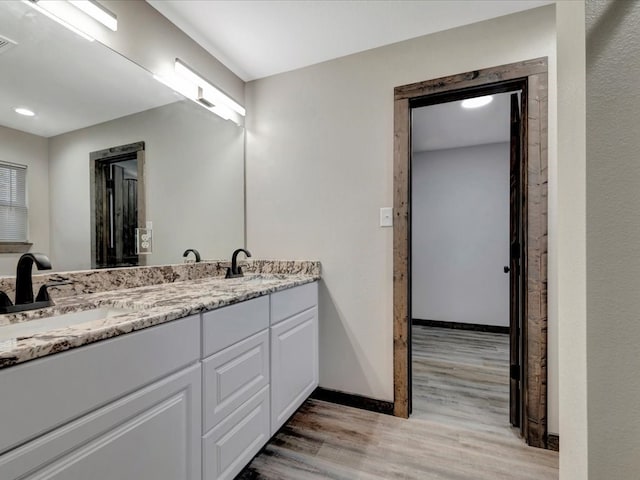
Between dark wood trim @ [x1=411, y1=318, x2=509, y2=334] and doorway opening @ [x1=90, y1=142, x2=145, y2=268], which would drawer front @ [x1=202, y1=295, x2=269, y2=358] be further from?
dark wood trim @ [x1=411, y1=318, x2=509, y2=334]

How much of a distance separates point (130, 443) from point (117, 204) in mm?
1122

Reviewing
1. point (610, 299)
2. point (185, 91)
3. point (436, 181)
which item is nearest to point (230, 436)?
point (610, 299)

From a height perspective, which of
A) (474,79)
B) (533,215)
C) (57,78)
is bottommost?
(533,215)

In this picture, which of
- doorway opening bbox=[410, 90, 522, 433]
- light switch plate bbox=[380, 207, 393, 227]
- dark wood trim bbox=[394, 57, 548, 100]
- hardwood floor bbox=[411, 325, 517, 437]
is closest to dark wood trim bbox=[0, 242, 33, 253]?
light switch plate bbox=[380, 207, 393, 227]

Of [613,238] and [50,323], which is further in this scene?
[50,323]

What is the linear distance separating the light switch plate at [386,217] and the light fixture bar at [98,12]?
1.63 m

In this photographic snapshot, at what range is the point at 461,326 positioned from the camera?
3.67m

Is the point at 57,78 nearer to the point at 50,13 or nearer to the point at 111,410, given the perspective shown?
the point at 50,13

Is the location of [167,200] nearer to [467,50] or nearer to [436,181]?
[467,50]

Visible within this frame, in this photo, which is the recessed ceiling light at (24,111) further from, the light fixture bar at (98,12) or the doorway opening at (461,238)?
the doorway opening at (461,238)

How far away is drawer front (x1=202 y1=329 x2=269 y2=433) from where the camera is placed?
1093 mm

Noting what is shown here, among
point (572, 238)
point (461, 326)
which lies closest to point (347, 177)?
point (572, 238)

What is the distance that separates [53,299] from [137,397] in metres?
0.68

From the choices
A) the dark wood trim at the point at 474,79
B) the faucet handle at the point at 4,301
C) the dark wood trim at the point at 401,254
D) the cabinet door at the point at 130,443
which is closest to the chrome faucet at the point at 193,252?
the faucet handle at the point at 4,301
